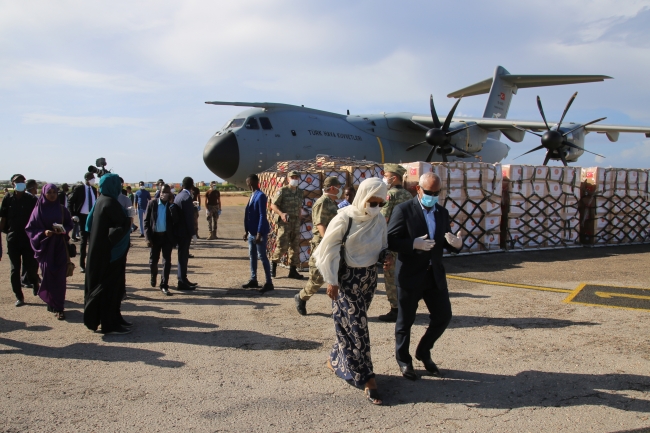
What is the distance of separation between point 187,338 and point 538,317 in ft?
15.0

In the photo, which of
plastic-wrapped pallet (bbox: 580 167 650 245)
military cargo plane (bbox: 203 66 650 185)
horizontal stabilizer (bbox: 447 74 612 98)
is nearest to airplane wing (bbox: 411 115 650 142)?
military cargo plane (bbox: 203 66 650 185)

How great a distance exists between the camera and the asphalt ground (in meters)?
3.60

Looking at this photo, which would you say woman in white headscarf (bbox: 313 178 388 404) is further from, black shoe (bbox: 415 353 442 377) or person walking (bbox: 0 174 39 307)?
person walking (bbox: 0 174 39 307)

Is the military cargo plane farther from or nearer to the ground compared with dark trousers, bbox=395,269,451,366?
farther from the ground

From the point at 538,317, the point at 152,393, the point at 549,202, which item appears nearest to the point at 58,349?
the point at 152,393

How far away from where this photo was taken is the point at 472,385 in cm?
420

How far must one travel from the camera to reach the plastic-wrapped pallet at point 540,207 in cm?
1251

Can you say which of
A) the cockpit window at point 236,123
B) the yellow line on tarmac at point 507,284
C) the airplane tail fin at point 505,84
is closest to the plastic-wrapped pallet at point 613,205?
the yellow line on tarmac at point 507,284

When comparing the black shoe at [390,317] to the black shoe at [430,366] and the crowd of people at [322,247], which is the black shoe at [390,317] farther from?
the black shoe at [430,366]

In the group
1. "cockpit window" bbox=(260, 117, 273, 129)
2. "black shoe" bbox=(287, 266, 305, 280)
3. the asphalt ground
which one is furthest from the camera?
"cockpit window" bbox=(260, 117, 273, 129)

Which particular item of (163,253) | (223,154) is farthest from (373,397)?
(223,154)

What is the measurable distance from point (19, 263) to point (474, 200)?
973 cm

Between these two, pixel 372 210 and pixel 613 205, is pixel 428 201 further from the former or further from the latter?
pixel 613 205

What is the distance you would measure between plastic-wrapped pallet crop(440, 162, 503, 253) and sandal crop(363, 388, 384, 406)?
317 inches
